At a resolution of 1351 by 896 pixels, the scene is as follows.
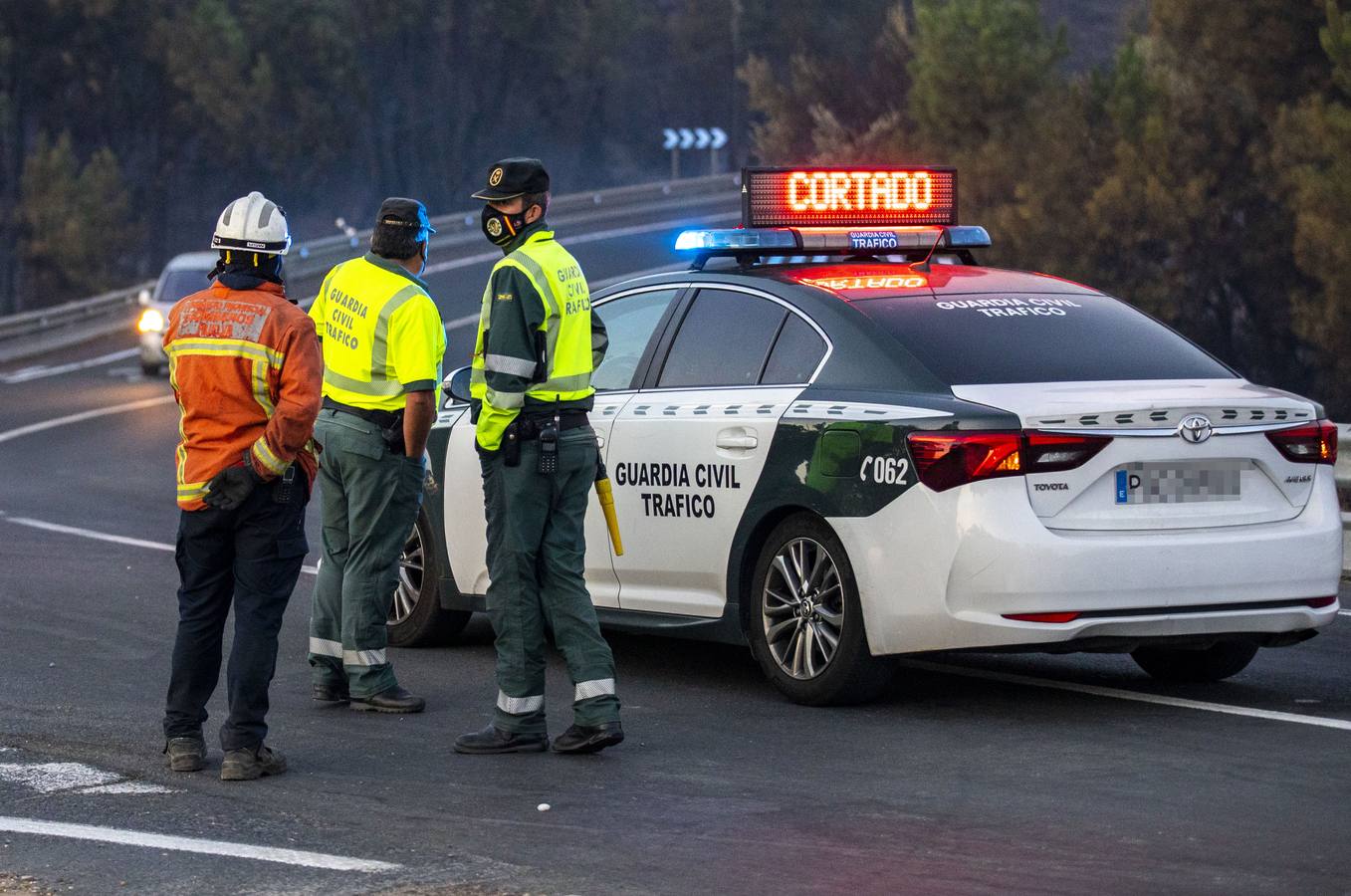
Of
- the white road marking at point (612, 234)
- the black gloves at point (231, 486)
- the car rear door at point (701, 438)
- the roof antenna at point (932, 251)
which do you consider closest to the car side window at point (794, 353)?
the car rear door at point (701, 438)

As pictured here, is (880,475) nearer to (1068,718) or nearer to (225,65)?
(1068,718)

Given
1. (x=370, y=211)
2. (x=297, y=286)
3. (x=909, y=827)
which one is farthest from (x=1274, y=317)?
(x=370, y=211)

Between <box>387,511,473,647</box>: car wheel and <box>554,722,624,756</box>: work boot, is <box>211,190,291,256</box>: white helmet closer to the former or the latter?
<box>554,722,624,756</box>: work boot

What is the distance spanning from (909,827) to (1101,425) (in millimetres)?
1831

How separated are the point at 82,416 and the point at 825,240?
17838 millimetres

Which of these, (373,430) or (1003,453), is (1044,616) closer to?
(1003,453)

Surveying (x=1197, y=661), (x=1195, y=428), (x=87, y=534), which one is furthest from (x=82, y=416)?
(x=1195, y=428)

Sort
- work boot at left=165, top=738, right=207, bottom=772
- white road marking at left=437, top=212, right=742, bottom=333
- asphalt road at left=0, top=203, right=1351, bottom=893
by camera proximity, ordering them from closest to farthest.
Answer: asphalt road at left=0, top=203, right=1351, bottom=893 < work boot at left=165, top=738, right=207, bottom=772 < white road marking at left=437, top=212, right=742, bottom=333

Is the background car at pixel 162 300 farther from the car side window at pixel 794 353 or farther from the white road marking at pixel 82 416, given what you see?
the car side window at pixel 794 353

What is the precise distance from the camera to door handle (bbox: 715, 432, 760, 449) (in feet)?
25.8

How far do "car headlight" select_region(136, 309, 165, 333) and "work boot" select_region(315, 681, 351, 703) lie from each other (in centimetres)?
2304

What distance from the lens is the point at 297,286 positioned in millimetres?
42062

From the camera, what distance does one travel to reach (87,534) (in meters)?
13.8

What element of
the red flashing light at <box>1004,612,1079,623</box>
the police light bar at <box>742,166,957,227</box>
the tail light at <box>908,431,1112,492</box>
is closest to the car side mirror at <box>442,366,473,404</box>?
the police light bar at <box>742,166,957,227</box>
